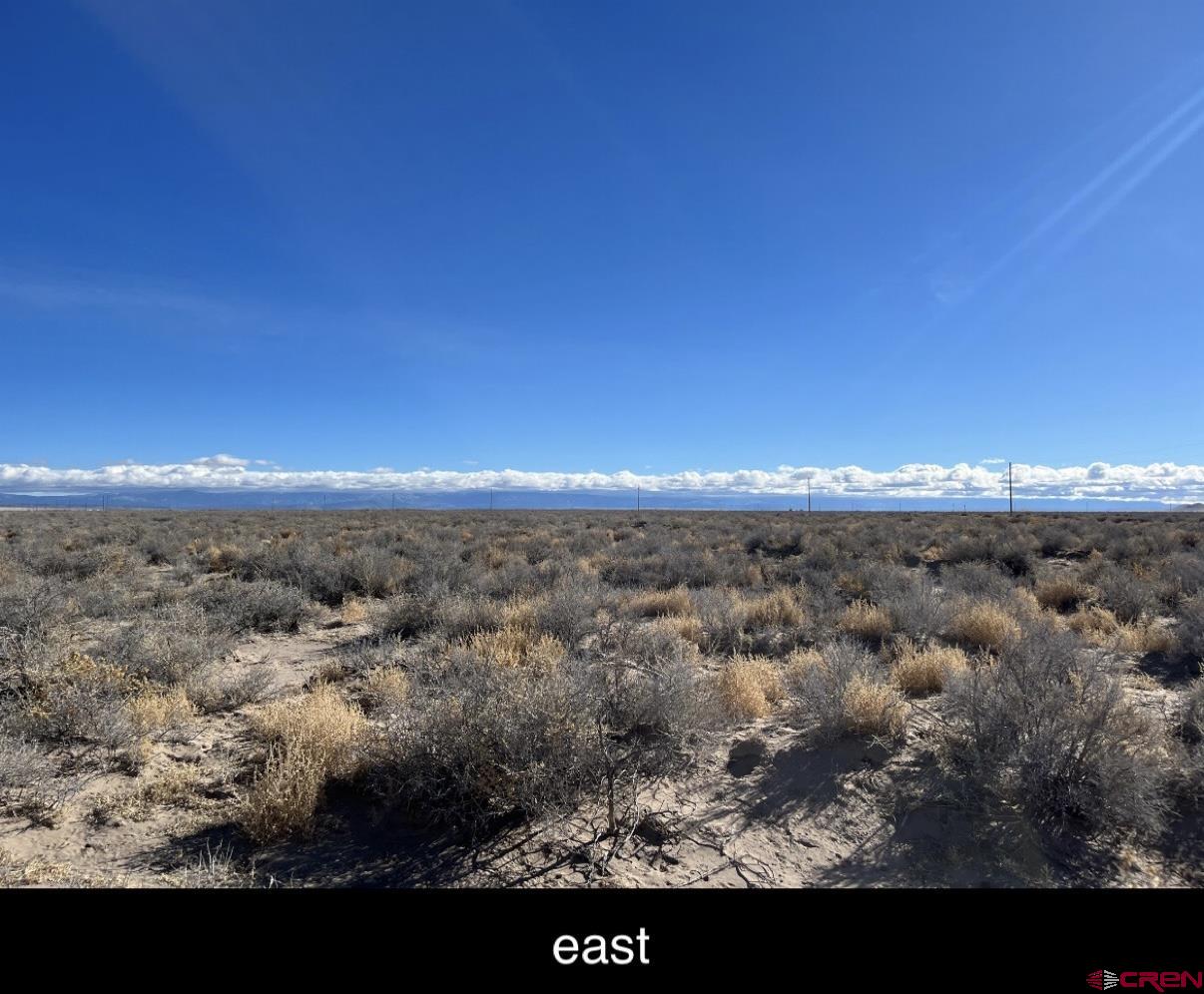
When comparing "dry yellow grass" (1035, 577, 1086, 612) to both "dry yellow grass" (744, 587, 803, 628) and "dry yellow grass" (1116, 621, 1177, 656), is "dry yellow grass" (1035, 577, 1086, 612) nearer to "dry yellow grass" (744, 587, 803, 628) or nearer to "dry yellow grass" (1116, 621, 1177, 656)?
"dry yellow grass" (1116, 621, 1177, 656)

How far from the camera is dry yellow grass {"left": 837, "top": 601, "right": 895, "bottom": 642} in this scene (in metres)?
7.98

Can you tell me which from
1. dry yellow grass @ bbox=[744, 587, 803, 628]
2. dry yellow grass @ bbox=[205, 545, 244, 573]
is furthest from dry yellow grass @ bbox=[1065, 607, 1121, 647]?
dry yellow grass @ bbox=[205, 545, 244, 573]

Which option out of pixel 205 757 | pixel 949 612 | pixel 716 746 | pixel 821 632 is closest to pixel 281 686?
pixel 205 757

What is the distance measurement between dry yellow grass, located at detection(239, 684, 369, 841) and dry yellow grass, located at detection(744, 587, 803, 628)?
18.6 ft

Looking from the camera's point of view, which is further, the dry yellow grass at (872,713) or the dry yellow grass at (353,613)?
the dry yellow grass at (353,613)

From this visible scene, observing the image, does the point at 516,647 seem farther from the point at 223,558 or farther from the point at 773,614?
the point at 223,558

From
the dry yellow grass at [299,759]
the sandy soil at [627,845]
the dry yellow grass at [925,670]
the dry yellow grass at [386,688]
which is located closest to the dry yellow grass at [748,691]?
the sandy soil at [627,845]

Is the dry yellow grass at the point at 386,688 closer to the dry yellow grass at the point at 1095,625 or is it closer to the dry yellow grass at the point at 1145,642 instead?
the dry yellow grass at the point at 1145,642

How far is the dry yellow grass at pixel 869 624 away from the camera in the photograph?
314 inches
